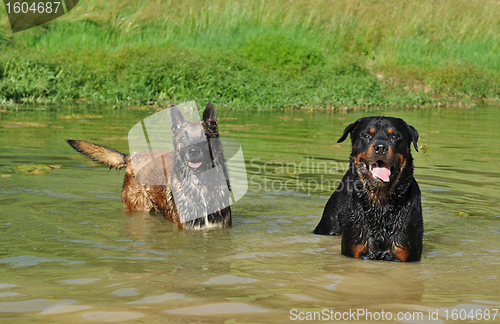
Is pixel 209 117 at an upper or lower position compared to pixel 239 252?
upper

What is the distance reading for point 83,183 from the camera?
873cm

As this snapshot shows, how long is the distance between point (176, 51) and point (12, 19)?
6.44 m

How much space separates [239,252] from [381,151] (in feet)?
5.30

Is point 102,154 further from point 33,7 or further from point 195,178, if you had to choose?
point 33,7

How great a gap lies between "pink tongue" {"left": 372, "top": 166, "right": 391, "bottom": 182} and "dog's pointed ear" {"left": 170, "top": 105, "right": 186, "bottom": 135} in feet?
7.11

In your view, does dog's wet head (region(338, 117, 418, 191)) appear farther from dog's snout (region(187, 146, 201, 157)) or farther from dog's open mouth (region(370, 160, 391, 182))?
dog's snout (region(187, 146, 201, 157))

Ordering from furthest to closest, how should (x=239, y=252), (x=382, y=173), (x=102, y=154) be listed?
(x=102, y=154) → (x=239, y=252) → (x=382, y=173)

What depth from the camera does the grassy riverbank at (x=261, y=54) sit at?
17984 mm

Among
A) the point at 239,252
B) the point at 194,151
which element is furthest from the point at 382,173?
the point at 194,151
